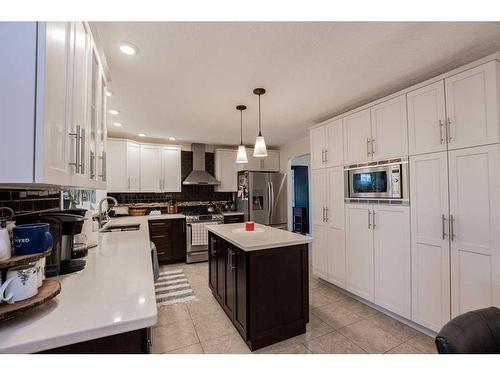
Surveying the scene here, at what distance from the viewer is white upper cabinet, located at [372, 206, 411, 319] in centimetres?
211

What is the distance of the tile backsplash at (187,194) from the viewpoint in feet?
14.4

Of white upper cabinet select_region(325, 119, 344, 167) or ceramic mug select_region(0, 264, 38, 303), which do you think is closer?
ceramic mug select_region(0, 264, 38, 303)

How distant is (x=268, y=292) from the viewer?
185cm

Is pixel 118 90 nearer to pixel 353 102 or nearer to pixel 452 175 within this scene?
pixel 353 102

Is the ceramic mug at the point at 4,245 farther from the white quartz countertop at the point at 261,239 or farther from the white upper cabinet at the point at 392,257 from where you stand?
the white upper cabinet at the point at 392,257

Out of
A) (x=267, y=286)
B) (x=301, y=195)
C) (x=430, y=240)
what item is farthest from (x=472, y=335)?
(x=301, y=195)

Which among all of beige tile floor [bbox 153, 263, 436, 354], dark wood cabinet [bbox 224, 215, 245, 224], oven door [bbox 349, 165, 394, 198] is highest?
oven door [bbox 349, 165, 394, 198]

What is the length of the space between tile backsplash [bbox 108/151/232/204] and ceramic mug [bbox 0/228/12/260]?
12.7 feet

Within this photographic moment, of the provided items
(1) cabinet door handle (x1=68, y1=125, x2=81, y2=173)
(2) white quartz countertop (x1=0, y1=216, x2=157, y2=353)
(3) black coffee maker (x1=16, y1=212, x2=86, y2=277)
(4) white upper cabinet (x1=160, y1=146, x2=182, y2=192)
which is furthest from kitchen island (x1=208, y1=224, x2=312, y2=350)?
(4) white upper cabinet (x1=160, y1=146, x2=182, y2=192)

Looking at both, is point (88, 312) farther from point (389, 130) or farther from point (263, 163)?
point (263, 163)

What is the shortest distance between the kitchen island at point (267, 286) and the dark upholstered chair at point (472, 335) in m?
1.16

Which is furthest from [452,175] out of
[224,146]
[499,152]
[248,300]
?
[224,146]

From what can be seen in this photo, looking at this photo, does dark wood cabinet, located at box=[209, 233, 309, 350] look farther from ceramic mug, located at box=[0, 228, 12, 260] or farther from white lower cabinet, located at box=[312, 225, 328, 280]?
ceramic mug, located at box=[0, 228, 12, 260]

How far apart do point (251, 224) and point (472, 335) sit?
1.78 meters
